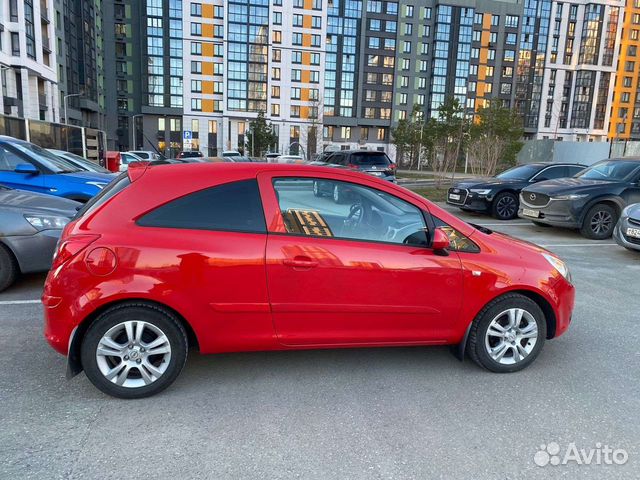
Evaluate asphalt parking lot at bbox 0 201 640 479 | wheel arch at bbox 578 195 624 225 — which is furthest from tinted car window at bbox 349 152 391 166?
asphalt parking lot at bbox 0 201 640 479

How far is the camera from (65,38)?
178ft

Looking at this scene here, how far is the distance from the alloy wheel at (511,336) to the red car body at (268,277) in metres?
0.20

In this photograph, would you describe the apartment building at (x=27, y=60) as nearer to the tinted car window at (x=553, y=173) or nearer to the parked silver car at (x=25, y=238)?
the parked silver car at (x=25, y=238)

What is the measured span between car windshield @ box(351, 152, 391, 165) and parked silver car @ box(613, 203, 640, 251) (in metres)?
9.35

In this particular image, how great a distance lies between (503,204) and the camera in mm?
12984

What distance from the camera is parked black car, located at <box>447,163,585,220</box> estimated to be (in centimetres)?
1297

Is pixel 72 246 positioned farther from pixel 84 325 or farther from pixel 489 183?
pixel 489 183

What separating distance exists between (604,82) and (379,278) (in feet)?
351

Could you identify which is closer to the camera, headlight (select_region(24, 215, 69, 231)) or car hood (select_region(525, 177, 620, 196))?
headlight (select_region(24, 215, 69, 231))

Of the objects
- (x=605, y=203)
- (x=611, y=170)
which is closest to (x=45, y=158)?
(x=605, y=203)

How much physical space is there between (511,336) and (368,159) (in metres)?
13.5

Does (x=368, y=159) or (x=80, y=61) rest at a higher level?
(x=80, y=61)

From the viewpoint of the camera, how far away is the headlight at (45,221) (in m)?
5.46

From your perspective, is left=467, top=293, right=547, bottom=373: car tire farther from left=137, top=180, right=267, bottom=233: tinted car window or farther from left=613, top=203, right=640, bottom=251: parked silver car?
left=613, top=203, right=640, bottom=251: parked silver car
